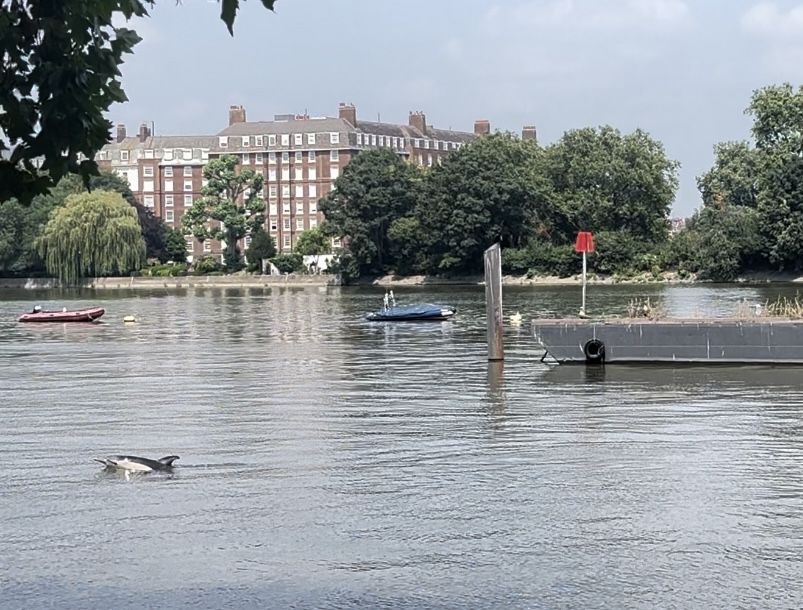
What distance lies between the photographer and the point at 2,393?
35.0 m

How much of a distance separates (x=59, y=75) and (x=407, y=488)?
13.0 m

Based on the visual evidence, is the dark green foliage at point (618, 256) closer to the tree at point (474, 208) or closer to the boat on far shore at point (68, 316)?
the tree at point (474, 208)

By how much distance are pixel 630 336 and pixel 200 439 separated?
14786mm

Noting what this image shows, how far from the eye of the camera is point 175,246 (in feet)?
484

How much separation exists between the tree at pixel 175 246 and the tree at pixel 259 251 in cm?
921

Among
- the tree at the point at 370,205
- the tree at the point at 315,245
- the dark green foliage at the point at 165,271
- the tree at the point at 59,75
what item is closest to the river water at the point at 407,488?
the tree at the point at 59,75

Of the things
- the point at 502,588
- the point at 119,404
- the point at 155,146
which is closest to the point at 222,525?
the point at 502,588

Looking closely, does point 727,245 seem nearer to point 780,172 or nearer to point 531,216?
point 780,172

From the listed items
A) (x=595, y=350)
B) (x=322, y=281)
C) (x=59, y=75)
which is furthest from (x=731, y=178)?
(x=59, y=75)

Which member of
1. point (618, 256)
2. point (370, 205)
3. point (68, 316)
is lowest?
point (68, 316)

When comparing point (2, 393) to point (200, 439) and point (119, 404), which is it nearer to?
point (119, 404)

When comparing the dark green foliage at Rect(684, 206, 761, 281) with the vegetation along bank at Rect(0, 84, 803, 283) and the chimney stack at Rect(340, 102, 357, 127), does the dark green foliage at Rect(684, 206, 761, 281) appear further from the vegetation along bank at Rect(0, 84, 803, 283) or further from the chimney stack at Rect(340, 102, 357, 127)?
the chimney stack at Rect(340, 102, 357, 127)

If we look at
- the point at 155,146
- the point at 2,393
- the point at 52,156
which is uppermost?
the point at 155,146

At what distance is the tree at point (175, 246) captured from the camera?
147812 millimetres
